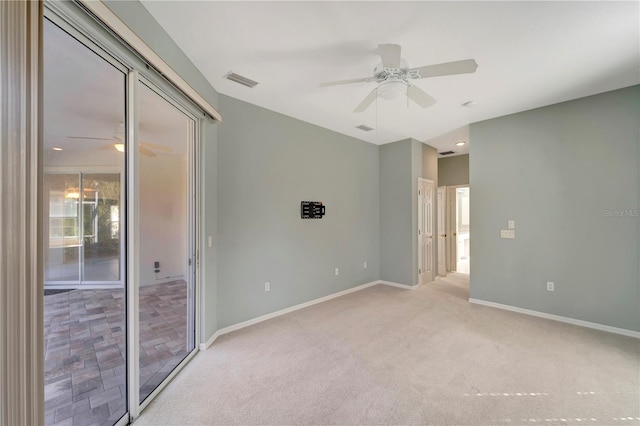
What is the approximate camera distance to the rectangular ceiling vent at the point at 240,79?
2.62 m

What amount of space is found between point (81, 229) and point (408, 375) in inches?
110

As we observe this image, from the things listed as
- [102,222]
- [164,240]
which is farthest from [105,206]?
[164,240]

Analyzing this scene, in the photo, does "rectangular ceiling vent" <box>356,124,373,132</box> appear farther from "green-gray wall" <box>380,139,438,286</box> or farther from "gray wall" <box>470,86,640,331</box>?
"gray wall" <box>470,86,640,331</box>

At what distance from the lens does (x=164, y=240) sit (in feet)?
8.80

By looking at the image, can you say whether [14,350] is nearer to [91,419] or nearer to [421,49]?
[91,419]

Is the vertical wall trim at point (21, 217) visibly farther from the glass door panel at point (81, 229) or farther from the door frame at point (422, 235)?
the door frame at point (422, 235)

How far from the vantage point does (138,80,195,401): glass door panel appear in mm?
2154

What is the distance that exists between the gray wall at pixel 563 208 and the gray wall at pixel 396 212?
1.10 metres

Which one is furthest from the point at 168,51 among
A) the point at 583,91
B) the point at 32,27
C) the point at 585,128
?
the point at 585,128

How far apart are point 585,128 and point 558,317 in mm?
2489

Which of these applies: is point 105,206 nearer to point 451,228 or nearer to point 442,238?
point 442,238

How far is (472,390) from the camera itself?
6.68 feet

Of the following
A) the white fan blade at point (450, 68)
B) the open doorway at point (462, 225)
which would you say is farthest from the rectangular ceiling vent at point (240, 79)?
the open doorway at point (462, 225)

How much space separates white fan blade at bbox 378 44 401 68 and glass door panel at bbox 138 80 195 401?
1808mm
